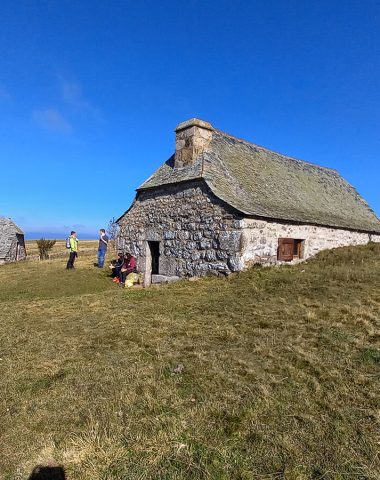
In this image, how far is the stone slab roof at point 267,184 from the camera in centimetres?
1375

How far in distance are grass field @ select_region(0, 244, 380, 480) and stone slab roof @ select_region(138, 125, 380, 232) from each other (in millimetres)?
5178

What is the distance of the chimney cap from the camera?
15.0m

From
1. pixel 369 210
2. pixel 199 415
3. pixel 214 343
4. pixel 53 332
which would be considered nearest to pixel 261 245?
pixel 214 343

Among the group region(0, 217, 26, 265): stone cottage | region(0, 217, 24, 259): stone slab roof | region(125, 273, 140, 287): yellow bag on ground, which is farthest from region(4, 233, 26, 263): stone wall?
region(125, 273, 140, 287): yellow bag on ground

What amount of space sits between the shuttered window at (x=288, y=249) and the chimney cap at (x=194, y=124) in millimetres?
6015

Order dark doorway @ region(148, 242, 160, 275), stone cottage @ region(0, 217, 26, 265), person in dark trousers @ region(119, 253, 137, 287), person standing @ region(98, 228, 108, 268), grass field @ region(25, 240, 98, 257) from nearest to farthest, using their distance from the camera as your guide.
→ person in dark trousers @ region(119, 253, 137, 287)
dark doorway @ region(148, 242, 160, 275)
person standing @ region(98, 228, 108, 268)
stone cottage @ region(0, 217, 26, 265)
grass field @ region(25, 240, 98, 257)

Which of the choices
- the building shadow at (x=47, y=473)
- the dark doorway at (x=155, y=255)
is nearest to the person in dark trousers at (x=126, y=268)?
the dark doorway at (x=155, y=255)

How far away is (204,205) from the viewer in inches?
535

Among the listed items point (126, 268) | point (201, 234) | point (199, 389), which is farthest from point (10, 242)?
point (199, 389)

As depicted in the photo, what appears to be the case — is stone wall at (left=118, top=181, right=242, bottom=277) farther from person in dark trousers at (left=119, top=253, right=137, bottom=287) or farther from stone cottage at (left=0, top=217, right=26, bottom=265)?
stone cottage at (left=0, top=217, right=26, bottom=265)

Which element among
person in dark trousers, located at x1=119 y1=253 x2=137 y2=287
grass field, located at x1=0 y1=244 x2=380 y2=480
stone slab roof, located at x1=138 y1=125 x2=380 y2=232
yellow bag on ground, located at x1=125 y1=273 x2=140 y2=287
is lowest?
grass field, located at x1=0 y1=244 x2=380 y2=480

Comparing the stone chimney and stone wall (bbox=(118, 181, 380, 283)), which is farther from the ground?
the stone chimney

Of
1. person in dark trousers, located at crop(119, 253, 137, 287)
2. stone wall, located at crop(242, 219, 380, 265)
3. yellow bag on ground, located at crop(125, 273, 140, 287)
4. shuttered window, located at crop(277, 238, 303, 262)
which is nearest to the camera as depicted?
stone wall, located at crop(242, 219, 380, 265)

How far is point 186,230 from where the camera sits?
1431 centimetres
